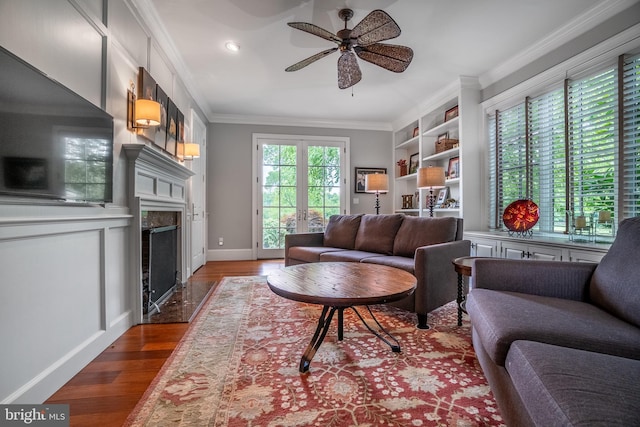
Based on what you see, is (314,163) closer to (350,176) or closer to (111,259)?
(350,176)

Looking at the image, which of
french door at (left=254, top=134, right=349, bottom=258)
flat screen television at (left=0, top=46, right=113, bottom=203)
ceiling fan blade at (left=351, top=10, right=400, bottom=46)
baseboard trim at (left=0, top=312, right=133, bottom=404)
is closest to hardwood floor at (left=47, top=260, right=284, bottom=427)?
baseboard trim at (left=0, top=312, right=133, bottom=404)

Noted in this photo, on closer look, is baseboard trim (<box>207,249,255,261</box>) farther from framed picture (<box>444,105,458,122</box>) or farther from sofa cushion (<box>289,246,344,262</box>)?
framed picture (<box>444,105,458,122</box>)

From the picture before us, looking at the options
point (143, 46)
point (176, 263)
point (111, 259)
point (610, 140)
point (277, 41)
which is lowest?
point (176, 263)

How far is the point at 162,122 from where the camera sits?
2.85 metres

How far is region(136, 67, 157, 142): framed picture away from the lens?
7.86 feet

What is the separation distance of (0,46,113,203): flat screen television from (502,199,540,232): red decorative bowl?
331 centimetres

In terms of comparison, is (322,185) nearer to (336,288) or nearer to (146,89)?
(146,89)

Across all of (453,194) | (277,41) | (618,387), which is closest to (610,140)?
(453,194)

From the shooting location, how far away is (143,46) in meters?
2.49

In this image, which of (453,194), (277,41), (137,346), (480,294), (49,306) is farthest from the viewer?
(453,194)

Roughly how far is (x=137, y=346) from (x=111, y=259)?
0.60 metres

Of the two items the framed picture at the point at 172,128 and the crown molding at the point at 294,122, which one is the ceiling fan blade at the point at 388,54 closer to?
the framed picture at the point at 172,128

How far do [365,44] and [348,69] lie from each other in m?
0.26

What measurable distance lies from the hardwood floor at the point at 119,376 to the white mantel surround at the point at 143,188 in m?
0.33
